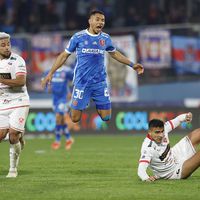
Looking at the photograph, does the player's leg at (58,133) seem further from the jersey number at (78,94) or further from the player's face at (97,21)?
the player's face at (97,21)

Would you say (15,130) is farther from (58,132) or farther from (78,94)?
(58,132)

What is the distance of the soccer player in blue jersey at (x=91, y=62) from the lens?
13781 mm

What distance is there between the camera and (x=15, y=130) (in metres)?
12.4

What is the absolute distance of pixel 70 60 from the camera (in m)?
23.3

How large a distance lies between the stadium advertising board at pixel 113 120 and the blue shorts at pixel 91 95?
977 centimetres

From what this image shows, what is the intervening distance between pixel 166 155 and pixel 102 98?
9.72ft

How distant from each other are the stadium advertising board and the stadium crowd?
3.43 m

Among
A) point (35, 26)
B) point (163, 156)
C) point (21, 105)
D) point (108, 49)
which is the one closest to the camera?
point (163, 156)

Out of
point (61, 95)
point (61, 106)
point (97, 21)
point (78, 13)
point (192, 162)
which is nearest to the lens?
point (192, 162)

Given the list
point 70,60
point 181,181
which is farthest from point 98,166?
point 70,60

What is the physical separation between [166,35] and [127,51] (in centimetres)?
125

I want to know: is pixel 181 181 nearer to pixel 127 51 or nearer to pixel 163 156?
pixel 163 156

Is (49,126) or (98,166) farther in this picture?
(49,126)

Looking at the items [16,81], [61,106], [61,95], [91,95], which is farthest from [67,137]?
[16,81]
